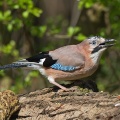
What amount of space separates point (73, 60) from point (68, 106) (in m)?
1.10

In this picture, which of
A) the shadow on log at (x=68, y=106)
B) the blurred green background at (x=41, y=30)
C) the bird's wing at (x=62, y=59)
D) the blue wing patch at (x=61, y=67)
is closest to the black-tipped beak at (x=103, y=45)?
the bird's wing at (x=62, y=59)

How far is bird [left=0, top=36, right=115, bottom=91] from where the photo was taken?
575 centimetres

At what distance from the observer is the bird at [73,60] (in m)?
5.75

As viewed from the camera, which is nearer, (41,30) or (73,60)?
(73,60)

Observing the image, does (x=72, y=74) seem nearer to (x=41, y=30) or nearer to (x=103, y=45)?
(x=103, y=45)

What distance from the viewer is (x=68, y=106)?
15.8 feet

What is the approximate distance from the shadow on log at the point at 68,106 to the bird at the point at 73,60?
1.71ft

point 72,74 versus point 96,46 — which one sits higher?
point 96,46

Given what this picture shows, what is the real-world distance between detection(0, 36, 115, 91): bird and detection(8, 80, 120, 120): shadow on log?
0.52 m

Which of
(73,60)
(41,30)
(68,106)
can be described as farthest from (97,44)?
(41,30)

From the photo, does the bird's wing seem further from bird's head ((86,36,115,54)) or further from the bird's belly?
bird's head ((86,36,115,54))

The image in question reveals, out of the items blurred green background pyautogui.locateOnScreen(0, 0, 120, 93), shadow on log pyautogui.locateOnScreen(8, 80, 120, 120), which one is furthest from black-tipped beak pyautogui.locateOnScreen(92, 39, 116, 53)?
blurred green background pyautogui.locateOnScreen(0, 0, 120, 93)

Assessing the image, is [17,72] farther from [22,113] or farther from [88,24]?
[22,113]

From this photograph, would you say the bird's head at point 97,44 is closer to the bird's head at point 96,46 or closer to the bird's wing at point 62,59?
the bird's head at point 96,46
